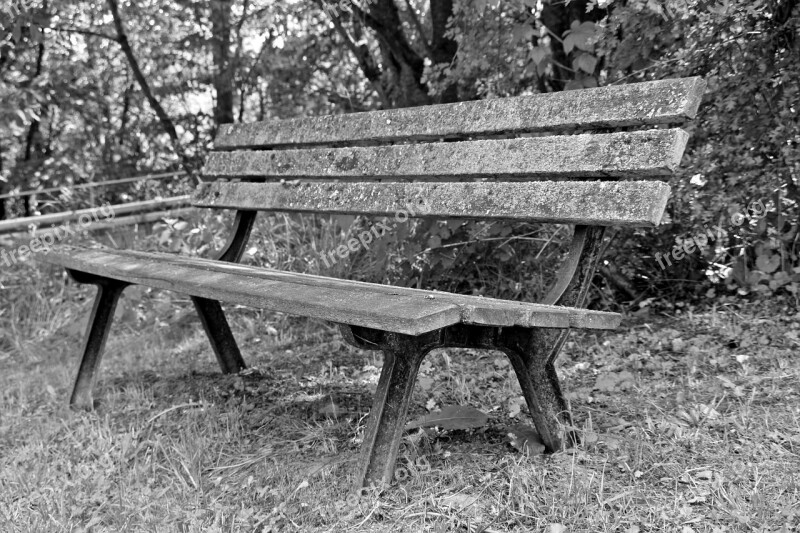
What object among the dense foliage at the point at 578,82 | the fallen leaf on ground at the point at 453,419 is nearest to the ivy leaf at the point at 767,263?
the dense foliage at the point at 578,82

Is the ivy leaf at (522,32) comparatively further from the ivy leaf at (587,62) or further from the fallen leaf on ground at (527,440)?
the fallen leaf on ground at (527,440)

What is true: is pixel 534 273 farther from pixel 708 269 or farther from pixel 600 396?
pixel 600 396

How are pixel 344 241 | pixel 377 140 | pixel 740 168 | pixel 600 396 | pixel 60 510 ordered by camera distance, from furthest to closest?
pixel 344 241
pixel 740 168
pixel 377 140
pixel 600 396
pixel 60 510

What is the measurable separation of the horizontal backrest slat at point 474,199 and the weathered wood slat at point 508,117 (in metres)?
0.18

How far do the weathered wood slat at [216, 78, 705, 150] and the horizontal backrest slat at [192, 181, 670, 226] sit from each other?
0.59ft

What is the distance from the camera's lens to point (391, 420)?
1940 mm

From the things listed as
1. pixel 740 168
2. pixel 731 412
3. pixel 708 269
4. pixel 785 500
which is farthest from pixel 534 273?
pixel 785 500

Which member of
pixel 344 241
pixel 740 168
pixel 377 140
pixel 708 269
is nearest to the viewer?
pixel 377 140

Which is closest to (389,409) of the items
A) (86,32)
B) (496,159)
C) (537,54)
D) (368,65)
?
(496,159)

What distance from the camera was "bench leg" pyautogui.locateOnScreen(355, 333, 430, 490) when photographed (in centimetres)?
190

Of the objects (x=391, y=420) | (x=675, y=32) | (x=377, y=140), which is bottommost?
(x=391, y=420)

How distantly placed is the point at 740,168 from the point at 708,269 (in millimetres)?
538

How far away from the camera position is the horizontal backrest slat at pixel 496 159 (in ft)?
6.61

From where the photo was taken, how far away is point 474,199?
243 centimetres
